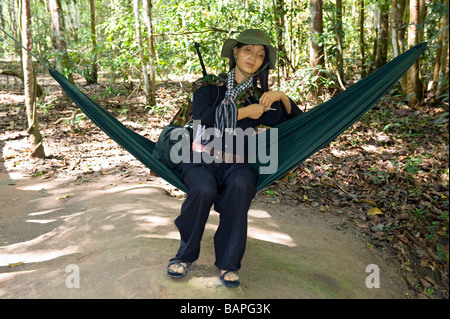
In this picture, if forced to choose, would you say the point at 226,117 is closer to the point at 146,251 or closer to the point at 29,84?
the point at 146,251

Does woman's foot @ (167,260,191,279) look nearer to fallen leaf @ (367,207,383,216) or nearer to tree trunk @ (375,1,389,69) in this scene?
fallen leaf @ (367,207,383,216)

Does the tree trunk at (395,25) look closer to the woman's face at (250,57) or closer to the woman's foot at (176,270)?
the woman's face at (250,57)

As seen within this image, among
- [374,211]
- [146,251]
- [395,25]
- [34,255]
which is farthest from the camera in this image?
[395,25]

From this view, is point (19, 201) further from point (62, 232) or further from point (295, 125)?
point (295, 125)

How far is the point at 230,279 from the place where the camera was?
1684 millimetres

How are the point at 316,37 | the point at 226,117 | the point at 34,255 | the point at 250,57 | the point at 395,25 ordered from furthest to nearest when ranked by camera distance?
the point at 395,25 < the point at 316,37 < the point at 34,255 < the point at 250,57 < the point at 226,117

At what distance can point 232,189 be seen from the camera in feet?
5.52

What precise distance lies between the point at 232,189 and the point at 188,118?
546mm

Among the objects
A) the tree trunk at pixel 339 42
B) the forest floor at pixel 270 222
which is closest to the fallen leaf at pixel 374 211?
the forest floor at pixel 270 222

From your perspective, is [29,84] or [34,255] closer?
[34,255]

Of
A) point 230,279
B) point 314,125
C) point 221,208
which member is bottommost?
point 230,279

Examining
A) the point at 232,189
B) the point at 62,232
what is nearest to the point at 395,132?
the point at 232,189

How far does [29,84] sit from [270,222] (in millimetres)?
3196

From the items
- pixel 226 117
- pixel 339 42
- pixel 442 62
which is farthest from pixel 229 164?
pixel 442 62
